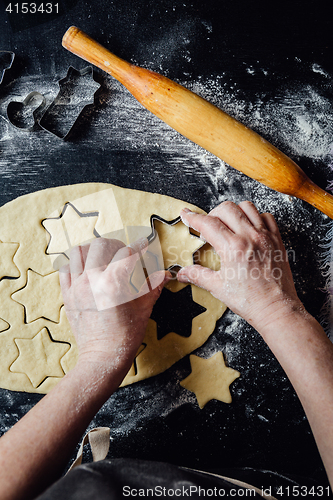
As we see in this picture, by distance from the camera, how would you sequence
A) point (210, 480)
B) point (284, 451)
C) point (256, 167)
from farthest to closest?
1. point (284, 451)
2. point (256, 167)
3. point (210, 480)

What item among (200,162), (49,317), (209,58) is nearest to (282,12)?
(209,58)

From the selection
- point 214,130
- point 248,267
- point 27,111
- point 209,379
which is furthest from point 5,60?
point 209,379

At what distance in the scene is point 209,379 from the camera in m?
0.91

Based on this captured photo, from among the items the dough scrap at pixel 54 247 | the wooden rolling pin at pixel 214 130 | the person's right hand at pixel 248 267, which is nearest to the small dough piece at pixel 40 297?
the dough scrap at pixel 54 247

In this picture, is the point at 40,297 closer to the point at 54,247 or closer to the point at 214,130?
the point at 54,247

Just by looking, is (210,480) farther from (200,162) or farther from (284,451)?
(200,162)

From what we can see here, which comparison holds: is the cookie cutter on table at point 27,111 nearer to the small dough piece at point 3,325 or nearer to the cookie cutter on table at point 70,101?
the cookie cutter on table at point 70,101

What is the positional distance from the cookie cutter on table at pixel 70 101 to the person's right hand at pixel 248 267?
0.49 metres

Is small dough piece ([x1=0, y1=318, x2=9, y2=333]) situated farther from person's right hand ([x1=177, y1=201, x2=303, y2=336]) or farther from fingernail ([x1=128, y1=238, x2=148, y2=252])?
person's right hand ([x1=177, y1=201, x2=303, y2=336])

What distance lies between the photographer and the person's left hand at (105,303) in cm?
76

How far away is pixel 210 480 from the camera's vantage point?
55cm

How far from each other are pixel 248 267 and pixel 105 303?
36cm

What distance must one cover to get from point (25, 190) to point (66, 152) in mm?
167

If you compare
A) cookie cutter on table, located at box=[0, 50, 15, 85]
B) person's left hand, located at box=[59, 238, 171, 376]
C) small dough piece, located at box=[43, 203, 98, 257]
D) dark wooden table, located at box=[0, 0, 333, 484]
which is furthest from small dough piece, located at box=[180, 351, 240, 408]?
cookie cutter on table, located at box=[0, 50, 15, 85]
